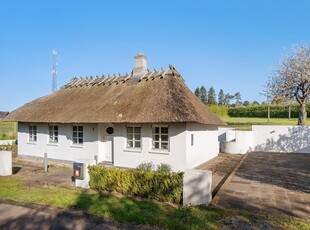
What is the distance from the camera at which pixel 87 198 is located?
8.15m

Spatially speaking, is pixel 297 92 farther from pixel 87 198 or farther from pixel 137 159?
pixel 87 198

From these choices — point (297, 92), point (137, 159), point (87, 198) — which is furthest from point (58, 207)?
point (297, 92)

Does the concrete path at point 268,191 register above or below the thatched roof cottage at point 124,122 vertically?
below

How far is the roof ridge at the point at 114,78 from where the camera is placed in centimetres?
1523

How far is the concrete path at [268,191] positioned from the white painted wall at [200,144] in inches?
87.9

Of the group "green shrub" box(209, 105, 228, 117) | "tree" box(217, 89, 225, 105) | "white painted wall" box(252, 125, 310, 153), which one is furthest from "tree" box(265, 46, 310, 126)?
"tree" box(217, 89, 225, 105)

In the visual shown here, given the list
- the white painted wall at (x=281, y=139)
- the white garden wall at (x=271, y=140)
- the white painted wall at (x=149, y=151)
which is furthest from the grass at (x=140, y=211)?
the white painted wall at (x=281, y=139)

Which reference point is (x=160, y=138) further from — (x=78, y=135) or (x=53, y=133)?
(x=53, y=133)

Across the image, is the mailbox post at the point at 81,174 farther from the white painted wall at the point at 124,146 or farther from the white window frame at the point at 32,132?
the white window frame at the point at 32,132

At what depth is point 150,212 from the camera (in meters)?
6.82

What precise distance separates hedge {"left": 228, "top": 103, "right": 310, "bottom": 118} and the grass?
128ft

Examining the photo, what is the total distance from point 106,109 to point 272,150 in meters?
15.4

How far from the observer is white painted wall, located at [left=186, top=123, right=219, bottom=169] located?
1246 centimetres

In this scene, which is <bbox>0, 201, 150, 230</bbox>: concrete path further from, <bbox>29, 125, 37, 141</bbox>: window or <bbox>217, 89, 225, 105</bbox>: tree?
<bbox>217, 89, 225, 105</bbox>: tree
